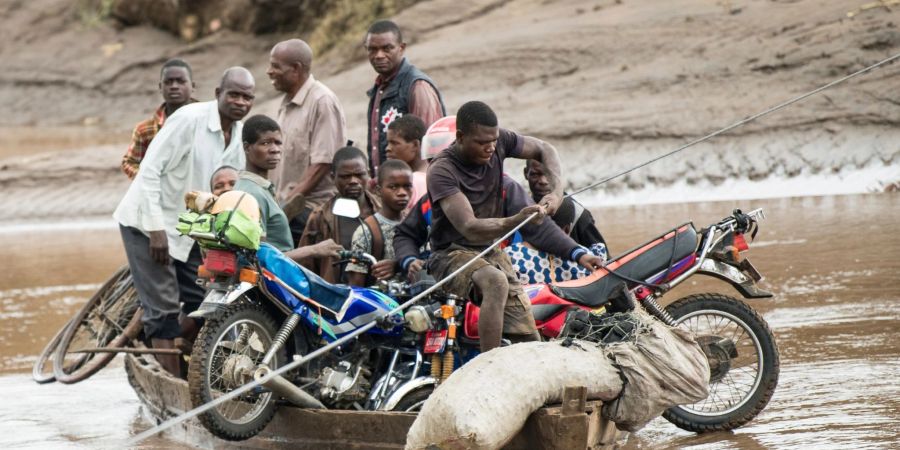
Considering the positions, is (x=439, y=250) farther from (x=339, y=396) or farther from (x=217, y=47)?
(x=217, y=47)

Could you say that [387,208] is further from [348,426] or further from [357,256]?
[348,426]

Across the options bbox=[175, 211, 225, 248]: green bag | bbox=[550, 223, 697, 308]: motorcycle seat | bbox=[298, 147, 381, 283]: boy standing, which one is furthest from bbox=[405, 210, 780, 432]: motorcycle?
bbox=[298, 147, 381, 283]: boy standing

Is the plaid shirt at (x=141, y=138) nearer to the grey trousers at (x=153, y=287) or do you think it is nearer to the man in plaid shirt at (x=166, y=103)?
the man in plaid shirt at (x=166, y=103)

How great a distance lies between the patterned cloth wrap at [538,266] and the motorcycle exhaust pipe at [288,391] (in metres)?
1.24

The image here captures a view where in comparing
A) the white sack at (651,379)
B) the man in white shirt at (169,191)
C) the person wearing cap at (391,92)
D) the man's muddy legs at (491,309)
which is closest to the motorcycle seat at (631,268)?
the man's muddy legs at (491,309)

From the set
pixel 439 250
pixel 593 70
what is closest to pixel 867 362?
pixel 439 250

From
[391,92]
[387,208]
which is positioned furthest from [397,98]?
[387,208]

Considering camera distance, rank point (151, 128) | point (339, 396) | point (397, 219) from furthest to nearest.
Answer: point (151, 128)
point (397, 219)
point (339, 396)

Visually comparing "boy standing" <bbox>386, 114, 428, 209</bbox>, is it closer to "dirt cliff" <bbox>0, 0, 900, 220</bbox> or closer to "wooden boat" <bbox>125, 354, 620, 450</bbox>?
"wooden boat" <bbox>125, 354, 620, 450</bbox>

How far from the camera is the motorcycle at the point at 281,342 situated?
5879 millimetres

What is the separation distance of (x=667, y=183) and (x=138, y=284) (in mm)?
9097

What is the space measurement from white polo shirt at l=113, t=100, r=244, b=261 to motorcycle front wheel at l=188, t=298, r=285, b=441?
1.58 m

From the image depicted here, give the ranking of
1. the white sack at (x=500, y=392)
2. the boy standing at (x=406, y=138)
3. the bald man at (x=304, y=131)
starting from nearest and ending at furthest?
the white sack at (x=500, y=392)
the boy standing at (x=406, y=138)
the bald man at (x=304, y=131)

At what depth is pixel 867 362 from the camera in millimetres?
7445
